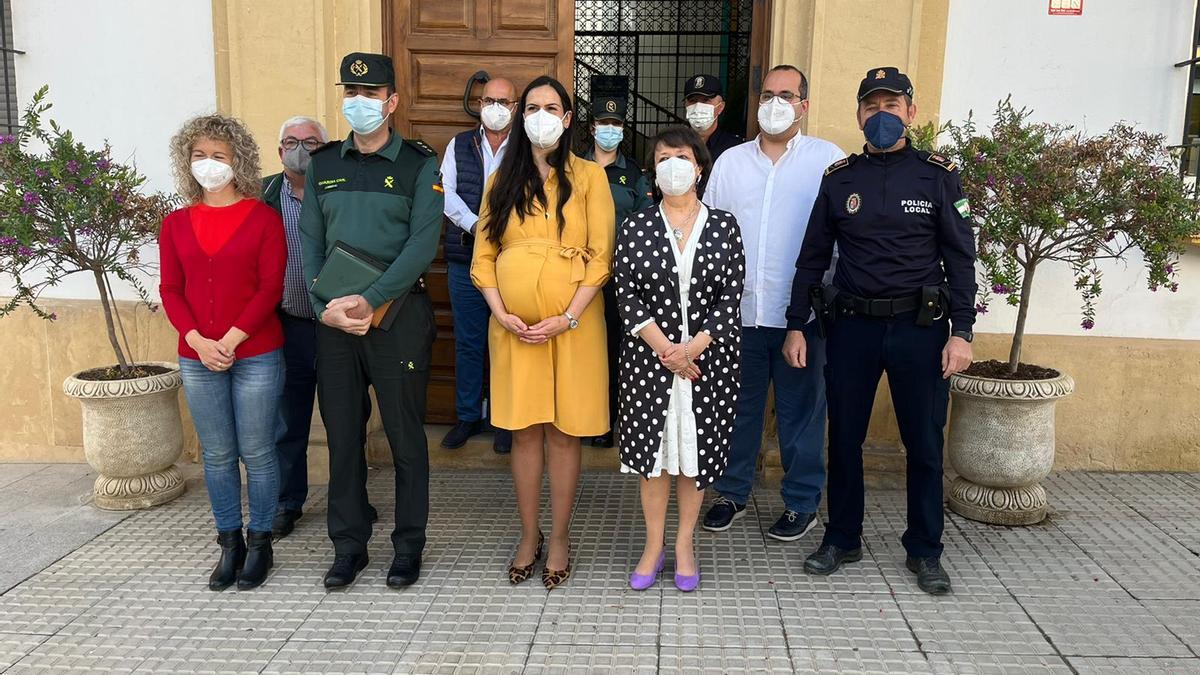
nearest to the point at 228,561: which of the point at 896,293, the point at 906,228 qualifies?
the point at 896,293

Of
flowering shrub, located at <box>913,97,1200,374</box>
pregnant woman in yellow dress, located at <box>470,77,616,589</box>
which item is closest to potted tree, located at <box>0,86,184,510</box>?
pregnant woman in yellow dress, located at <box>470,77,616,589</box>

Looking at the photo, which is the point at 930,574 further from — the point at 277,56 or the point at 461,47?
the point at 277,56

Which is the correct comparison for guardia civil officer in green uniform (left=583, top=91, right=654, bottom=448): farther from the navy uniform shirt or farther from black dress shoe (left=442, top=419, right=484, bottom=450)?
the navy uniform shirt

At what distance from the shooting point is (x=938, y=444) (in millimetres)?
3426

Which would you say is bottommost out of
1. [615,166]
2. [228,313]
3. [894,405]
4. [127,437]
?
[127,437]

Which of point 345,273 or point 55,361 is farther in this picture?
point 55,361

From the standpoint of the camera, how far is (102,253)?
4395mm

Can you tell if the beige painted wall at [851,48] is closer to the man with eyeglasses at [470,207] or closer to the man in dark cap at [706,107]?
the man in dark cap at [706,107]

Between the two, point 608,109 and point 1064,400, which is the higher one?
point 608,109

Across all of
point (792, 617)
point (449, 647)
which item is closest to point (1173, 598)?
point (792, 617)

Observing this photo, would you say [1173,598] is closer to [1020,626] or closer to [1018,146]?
[1020,626]

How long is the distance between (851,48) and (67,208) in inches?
157

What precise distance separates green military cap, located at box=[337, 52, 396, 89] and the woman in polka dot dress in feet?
3.66

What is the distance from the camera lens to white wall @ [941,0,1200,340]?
4531 mm
